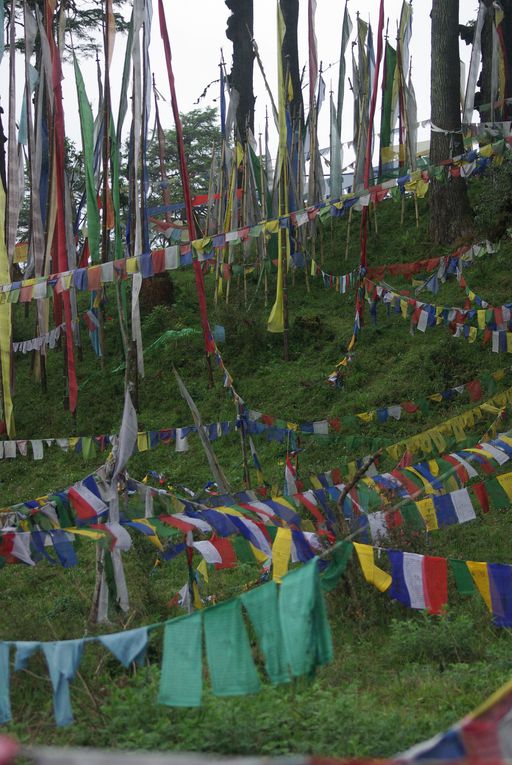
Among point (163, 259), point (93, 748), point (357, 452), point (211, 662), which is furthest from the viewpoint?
point (357, 452)

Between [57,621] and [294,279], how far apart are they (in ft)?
38.5

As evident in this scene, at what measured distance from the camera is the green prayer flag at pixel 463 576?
6461 mm

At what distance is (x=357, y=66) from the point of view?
18375mm

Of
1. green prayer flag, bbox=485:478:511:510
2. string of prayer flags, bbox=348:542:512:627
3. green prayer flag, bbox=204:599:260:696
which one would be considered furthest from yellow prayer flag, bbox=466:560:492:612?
green prayer flag, bbox=204:599:260:696

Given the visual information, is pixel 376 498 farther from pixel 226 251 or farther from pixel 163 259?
pixel 226 251

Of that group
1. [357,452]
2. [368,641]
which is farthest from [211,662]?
[357,452]

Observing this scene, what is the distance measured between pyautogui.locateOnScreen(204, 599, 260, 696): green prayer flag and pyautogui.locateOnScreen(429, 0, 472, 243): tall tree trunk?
13.0 meters

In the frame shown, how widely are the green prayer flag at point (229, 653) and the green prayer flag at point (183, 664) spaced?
71mm

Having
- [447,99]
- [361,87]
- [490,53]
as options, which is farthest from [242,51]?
[447,99]

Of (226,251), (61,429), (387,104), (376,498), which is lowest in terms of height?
(61,429)

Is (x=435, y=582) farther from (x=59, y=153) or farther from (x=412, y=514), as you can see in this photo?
(x=59, y=153)

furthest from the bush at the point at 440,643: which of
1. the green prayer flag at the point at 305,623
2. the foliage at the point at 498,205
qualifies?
the foliage at the point at 498,205

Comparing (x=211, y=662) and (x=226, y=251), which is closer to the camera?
(x=211, y=662)

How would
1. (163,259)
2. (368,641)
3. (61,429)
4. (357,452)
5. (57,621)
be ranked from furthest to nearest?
(61,429)
(357,452)
(163,259)
(57,621)
(368,641)
